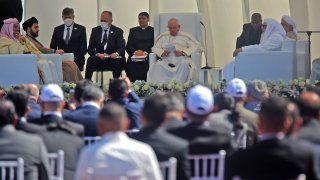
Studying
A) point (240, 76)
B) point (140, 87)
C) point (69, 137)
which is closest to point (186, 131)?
point (69, 137)

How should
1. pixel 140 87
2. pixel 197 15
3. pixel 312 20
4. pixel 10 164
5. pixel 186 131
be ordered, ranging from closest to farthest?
1. pixel 10 164
2. pixel 186 131
3. pixel 140 87
4. pixel 197 15
5. pixel 312 20

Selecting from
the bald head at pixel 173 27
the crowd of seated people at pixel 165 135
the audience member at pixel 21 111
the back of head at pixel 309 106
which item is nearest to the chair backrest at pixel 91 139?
the crowd of seated people at pixel 165 135

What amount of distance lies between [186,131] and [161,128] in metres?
0.40

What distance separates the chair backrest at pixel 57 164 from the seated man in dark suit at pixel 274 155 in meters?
1.28

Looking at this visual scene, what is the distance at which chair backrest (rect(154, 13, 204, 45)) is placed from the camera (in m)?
18.0

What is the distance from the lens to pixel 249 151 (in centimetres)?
637

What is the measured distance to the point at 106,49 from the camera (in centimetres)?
1764

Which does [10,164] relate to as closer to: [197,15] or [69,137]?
[69,137]

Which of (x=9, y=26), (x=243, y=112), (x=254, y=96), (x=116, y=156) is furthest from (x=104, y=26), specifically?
(x=116, y=156)

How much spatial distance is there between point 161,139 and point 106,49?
10753 mm

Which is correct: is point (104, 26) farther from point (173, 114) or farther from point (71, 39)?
point (173, 114)

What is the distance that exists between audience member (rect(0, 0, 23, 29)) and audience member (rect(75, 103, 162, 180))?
40.0 ft

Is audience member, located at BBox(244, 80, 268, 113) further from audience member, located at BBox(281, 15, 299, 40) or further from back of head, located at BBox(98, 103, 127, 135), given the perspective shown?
audience member, located at BBox(281, 15, 299, 40)

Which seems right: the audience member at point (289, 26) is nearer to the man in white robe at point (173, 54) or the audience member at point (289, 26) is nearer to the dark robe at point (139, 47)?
the man in white robe at point (173, 54)
